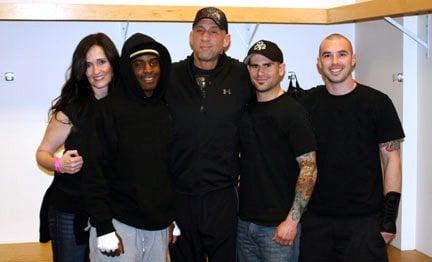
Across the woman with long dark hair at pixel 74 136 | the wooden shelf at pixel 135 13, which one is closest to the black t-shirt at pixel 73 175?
the woman with long dark hair at pixel 74 136

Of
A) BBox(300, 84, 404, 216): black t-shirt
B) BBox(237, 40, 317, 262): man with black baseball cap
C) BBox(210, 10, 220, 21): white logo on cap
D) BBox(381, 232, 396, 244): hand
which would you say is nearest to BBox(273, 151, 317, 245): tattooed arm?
BBox(237, 40, 317, 262): man with black baseball cap

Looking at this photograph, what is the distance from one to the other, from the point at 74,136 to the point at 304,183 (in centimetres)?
100

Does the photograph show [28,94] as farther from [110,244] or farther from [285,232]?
[285,232]

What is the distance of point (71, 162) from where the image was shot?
2.25 m

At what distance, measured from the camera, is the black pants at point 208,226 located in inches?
96.3

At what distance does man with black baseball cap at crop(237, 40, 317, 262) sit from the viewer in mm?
2316

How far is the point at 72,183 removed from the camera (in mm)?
2332

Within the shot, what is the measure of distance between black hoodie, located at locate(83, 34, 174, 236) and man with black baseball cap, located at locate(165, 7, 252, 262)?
208 millimetres

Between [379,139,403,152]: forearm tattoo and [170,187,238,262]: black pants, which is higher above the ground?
[379,139,403,152]: forearm tattoo

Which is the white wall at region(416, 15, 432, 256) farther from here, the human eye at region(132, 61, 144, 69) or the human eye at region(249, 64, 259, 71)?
the human eye at region(132, 61, 144, 69)

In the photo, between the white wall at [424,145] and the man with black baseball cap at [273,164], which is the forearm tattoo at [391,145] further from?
the white wall at [424,145]

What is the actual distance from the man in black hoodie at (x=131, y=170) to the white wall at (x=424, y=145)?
234 cm

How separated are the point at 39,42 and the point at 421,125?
9.75 feet

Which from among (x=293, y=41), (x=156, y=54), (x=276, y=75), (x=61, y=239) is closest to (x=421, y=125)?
(x=293, y=41)
